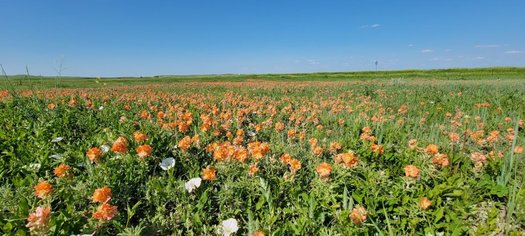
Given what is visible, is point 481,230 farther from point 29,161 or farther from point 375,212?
point 29,161

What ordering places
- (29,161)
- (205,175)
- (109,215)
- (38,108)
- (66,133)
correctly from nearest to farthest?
(109,215)
(205,175)
(29,161)
(66,133)
(38,108)

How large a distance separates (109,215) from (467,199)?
8.77 ft

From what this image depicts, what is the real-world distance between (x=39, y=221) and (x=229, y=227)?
1.11m

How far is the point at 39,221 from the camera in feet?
4.86

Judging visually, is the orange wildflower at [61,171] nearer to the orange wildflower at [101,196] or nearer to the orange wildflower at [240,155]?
the orange wildflower at [101,196]

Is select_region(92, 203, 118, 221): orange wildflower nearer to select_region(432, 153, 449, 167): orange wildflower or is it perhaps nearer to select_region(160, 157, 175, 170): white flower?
select_region(160, 157, 175, 170): white flower

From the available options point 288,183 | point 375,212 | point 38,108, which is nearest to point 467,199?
point 375,212

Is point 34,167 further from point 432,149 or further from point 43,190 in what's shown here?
point 432,149

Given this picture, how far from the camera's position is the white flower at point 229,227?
1.98m

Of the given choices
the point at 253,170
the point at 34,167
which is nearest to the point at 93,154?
the point at 34,167

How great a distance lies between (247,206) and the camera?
7.83 feet

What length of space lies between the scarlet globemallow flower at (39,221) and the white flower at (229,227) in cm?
105

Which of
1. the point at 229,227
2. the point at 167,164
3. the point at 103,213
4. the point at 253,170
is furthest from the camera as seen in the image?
the point at 167,164

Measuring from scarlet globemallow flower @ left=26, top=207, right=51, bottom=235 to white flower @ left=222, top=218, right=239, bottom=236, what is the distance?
1.05 m
